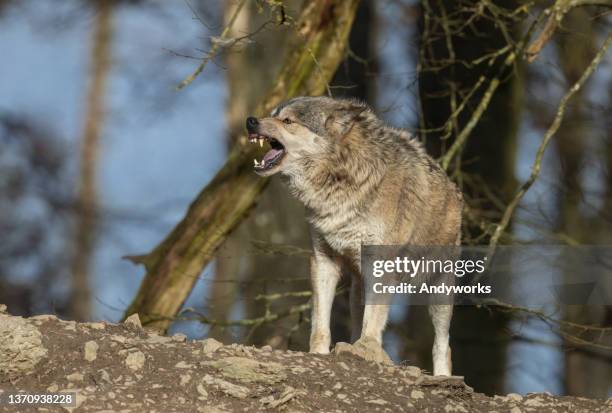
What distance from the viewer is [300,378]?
6680mm

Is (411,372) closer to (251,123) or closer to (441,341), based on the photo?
(441,341)

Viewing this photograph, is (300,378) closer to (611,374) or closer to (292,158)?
(292,158)

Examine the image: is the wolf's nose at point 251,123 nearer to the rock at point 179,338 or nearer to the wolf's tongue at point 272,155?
the wolf's tongue at point 272,155

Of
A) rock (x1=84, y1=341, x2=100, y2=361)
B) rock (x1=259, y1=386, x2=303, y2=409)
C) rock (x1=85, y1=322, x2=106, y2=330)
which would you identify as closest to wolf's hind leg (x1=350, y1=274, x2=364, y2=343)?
rock (x1=259, y1=386, x2=303, y2=409)

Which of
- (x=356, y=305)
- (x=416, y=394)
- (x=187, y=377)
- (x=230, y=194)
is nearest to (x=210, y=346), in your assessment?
(x=187, y=377)

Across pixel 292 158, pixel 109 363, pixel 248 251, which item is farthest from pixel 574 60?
pixel 109 363

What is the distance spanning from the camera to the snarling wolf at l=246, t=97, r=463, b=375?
26.7ft

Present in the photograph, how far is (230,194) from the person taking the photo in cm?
1101

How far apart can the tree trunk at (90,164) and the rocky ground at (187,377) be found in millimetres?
12207

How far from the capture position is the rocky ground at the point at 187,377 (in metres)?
Answer: 6.22

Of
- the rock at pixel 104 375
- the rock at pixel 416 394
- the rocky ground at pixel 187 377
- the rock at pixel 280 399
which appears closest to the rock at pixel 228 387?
the rocky ground at pixel 187 377

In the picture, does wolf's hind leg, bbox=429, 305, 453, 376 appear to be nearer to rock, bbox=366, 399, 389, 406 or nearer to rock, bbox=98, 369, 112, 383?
rock, bbox=366, 399, 389, 406

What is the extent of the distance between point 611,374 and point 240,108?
803cm

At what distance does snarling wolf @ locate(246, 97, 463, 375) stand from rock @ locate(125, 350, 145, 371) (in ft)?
6.35
